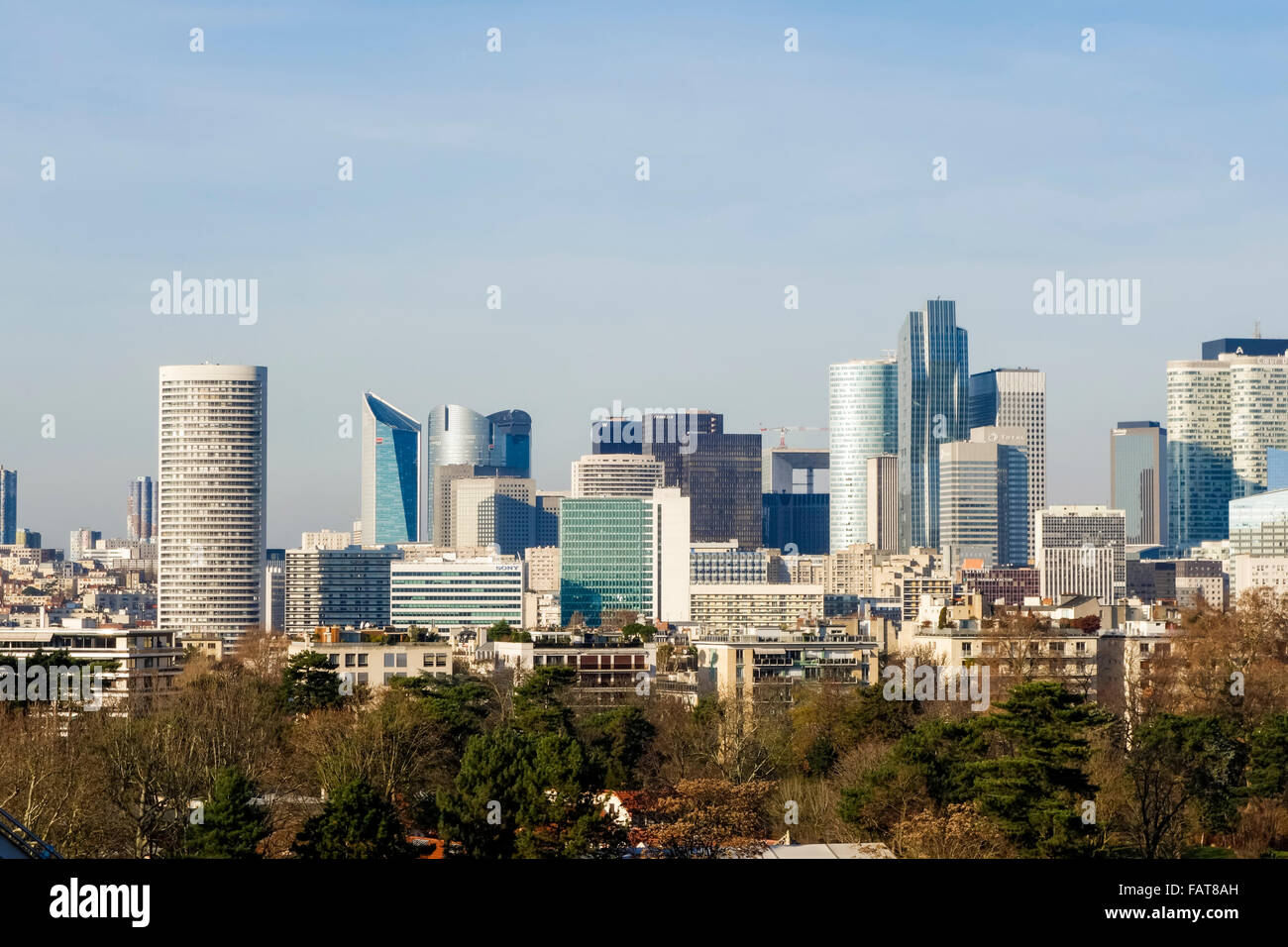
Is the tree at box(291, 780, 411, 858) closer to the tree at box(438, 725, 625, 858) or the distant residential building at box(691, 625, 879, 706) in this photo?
the tree at box(438, 725, 625, 858)

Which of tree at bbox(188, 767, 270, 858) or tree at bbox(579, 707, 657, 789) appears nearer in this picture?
tree at bbox(188, 767, 270, 858)

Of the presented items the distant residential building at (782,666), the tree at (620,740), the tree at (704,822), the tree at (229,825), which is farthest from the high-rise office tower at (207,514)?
A: the tree at (229,825)

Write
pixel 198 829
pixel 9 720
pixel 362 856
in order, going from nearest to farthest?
pixel 362 856
pixel 198 829
pixel 9 720

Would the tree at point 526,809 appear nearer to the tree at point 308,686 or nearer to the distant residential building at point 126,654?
the tree at point 308,686

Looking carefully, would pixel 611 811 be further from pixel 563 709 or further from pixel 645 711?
pixel 645 711
